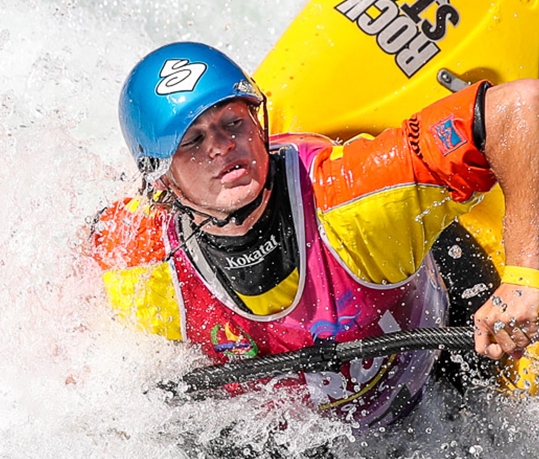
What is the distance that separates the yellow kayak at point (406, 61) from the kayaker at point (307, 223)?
0.27 meters

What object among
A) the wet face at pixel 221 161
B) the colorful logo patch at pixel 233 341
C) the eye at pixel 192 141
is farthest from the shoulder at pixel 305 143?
the colorful logo patch at pixel 233 341

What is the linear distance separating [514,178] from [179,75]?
0.77 m

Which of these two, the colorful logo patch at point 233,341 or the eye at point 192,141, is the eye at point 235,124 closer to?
the eye at point 192,141

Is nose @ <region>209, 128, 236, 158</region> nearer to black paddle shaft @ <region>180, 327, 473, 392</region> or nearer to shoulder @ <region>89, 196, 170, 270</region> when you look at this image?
shoulder @ <region>89, 196, 170, 270</region>

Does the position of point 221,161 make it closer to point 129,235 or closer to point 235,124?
point 235,124

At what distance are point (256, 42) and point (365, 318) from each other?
78.0 inches

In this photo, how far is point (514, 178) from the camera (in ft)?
5.90

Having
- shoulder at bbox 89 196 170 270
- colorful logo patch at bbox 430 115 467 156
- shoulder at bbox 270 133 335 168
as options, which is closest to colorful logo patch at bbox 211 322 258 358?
shoulder at bbox 89 196 170 270

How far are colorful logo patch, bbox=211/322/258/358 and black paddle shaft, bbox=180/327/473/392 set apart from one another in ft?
0.25

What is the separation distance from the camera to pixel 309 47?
8.48 ft

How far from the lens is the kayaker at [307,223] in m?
1.81

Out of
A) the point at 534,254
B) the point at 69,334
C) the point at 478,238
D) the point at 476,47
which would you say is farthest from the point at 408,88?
the point at 69,334

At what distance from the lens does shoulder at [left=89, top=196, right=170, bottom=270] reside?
224 centimetres

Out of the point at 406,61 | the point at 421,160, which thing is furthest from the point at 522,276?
the point at 406,61
